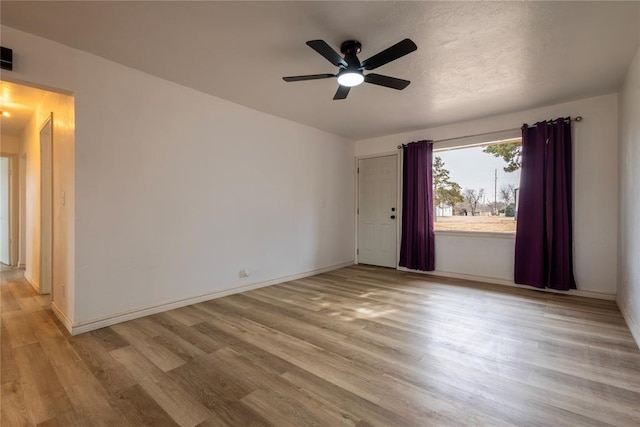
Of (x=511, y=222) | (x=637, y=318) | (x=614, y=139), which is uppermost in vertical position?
(x=614, y=139)

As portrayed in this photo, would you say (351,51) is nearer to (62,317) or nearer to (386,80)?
(386,80)

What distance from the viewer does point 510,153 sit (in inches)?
173

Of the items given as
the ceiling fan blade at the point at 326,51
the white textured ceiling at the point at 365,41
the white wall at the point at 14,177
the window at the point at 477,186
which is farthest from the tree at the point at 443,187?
the white wall at the point at 14,177

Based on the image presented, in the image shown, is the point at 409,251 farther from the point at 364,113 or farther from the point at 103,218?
the point at 103,218

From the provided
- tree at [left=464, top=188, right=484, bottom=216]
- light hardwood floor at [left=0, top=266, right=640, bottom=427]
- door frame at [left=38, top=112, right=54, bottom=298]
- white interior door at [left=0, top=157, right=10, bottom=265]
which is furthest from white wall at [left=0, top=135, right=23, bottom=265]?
tree at [left=464, top=188, right=484, bottom=216]

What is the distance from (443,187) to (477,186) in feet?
1.78

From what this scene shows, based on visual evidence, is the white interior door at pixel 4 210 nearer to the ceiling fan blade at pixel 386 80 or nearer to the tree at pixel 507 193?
the ceiling fan blade at pixel 386 80

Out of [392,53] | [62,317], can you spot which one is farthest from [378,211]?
[62,317]

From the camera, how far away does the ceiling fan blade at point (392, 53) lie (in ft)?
6.66

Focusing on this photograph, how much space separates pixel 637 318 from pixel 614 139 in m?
2.26

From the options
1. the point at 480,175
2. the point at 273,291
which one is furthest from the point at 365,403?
the point at 480,175

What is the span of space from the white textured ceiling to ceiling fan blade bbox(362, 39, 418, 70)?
9.3 inches

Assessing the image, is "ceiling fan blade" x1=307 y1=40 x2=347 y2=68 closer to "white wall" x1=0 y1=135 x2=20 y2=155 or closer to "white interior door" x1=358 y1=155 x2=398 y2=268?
"white interior door" x1=358 y1=155 x2=398 y2=268

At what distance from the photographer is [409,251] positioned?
519cm
